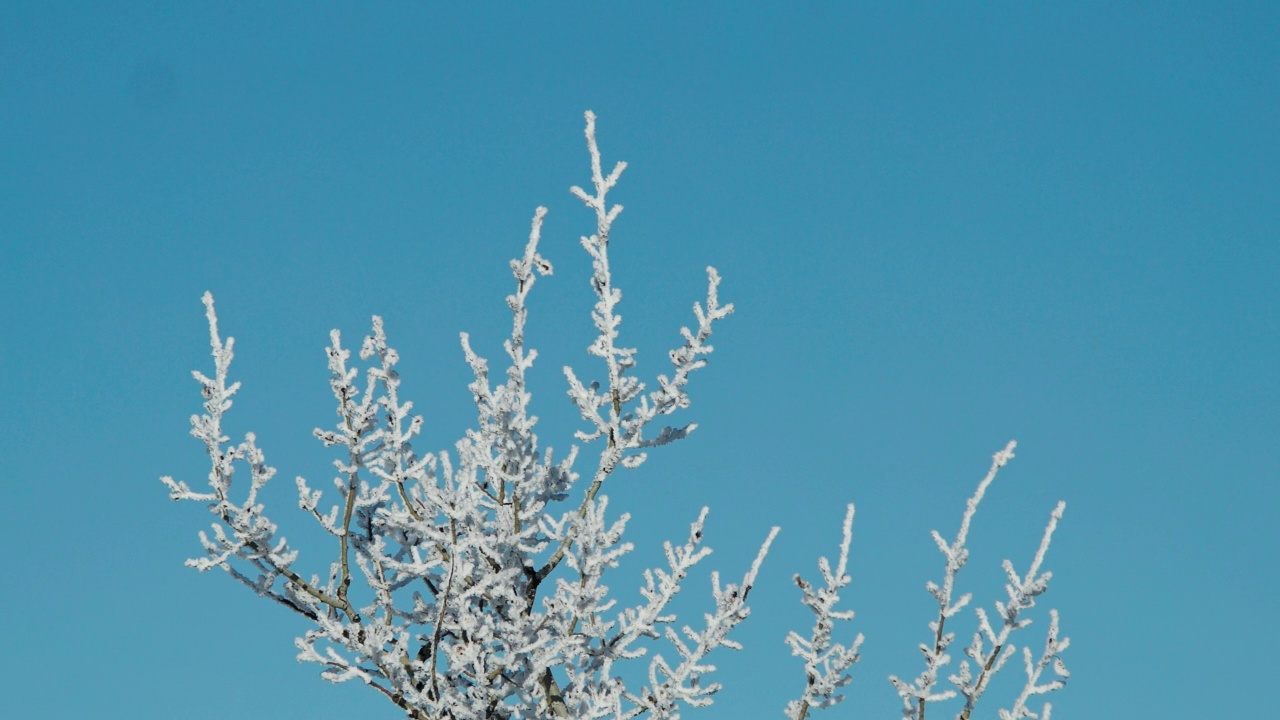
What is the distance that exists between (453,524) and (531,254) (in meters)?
1.43

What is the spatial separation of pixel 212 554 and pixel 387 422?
3.73ft

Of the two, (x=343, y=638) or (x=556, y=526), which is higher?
(x=556, y=526)

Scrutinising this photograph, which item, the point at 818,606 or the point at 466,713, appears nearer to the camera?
the point at 466,713

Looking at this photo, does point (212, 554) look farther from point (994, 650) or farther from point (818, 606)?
point (994, 650)

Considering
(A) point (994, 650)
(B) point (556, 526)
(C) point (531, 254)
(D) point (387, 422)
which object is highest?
(C) point (531, 254)

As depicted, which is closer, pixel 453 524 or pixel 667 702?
pixel 453 524

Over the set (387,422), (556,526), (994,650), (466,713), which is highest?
(387,422)

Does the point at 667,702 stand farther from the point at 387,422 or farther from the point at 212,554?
the point at 212,554

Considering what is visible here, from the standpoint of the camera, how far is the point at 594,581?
19.0ft

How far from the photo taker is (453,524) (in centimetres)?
545

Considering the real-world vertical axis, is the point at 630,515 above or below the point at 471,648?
above

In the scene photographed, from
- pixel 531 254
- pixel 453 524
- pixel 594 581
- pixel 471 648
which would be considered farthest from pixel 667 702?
pixel 531 254

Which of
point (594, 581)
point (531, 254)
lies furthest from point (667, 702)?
point (531, 254)

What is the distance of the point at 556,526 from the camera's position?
5.85m
